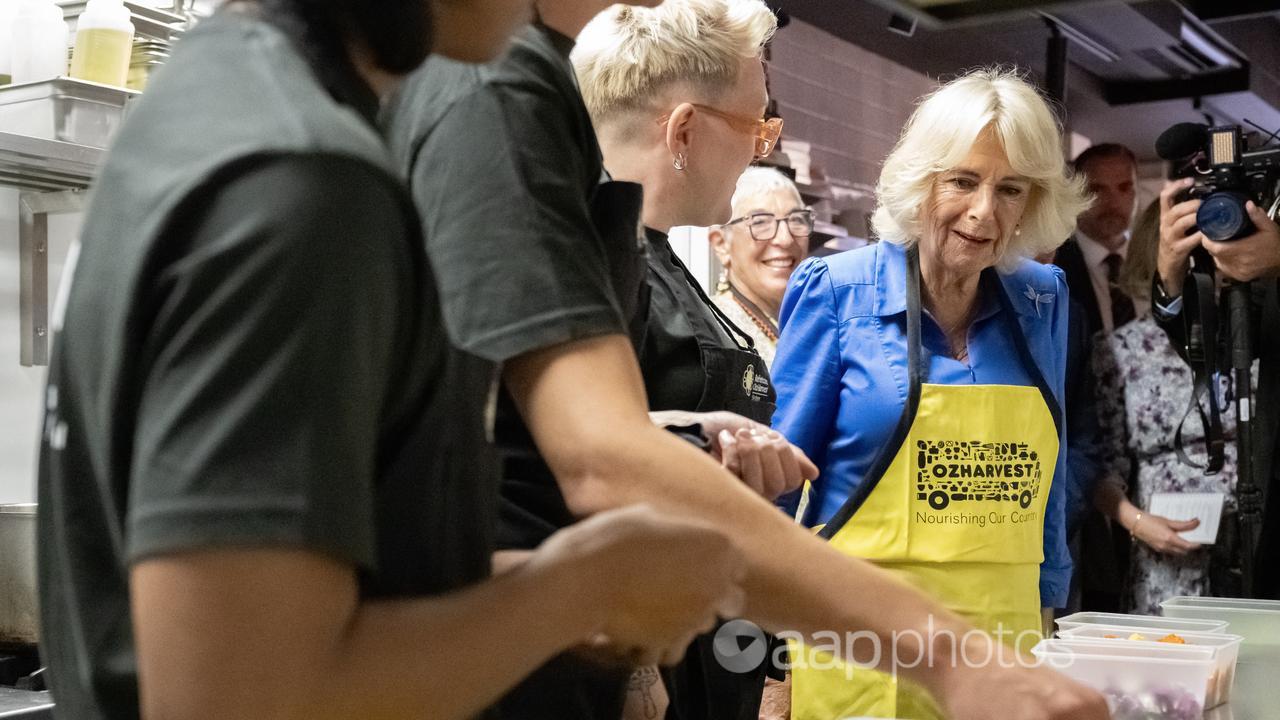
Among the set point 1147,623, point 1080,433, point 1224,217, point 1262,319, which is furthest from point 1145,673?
point 1080,433

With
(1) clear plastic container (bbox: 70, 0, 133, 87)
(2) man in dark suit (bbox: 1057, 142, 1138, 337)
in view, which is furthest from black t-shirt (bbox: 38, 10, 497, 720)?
(2) man in dark suit (bbox: 1057, 142, 1138, 337)

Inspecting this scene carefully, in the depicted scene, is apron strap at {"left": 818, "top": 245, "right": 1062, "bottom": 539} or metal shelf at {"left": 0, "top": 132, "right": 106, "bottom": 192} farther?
apron strap at {"left": 818, "top": 245, "right": 1062, "bottom": 539}

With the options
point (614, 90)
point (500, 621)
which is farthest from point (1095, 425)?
point (500, 621)

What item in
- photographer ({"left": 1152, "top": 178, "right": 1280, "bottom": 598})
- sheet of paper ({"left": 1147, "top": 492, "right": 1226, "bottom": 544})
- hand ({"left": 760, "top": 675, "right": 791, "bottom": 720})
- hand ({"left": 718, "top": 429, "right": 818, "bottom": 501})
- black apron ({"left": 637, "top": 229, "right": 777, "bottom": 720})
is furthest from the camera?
sheet of paper ({"left": 1147, "top": 492, "right": 1226, "bottom": 544})

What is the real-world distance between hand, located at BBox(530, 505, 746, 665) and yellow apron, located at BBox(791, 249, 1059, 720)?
1499mm

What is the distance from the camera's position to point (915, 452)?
220cm

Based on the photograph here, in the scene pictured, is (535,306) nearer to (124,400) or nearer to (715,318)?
(124,400)

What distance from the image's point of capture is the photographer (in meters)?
2.72

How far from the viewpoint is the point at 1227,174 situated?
2867mm

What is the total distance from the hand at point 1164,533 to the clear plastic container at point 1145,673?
167 cm

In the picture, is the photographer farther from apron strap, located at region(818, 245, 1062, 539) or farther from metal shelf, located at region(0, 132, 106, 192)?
metal shelf, located at region(0, 132, 106, 192)

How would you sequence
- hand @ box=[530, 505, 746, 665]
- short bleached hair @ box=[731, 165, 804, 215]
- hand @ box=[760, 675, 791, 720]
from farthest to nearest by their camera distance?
short bleached hair @ box=[731, 165, 804, 215] < hand @ box=[760, 675, 791, 720] < hand @ box=[530, 505, 746, 665]

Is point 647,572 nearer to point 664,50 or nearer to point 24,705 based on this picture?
point 664,50

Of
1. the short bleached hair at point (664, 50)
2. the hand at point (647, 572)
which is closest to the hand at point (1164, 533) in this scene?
the short bleached hair at point (664, 50)
